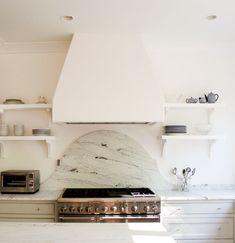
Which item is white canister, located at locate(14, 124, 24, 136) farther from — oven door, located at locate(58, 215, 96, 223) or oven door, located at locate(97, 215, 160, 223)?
oven door, located at locate(97, 215, 160, 223)

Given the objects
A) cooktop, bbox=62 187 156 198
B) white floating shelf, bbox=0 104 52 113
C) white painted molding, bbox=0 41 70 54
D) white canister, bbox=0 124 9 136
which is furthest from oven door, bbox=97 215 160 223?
white painted molding, bbox=0 41 70 54

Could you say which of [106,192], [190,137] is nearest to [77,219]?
[106,192]

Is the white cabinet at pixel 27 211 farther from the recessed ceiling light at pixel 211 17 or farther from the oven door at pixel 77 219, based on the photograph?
the recessed ceiling light at pixel 211 17

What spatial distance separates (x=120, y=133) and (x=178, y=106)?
786 millimetres

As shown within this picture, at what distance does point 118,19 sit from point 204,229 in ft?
7.81

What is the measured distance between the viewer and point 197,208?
329 centimetres

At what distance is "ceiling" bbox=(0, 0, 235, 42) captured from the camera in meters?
2.62

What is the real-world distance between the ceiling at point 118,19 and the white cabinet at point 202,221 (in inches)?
73.7

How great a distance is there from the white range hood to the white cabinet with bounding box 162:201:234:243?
1.00m

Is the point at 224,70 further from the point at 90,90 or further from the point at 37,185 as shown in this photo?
the point at 37,185

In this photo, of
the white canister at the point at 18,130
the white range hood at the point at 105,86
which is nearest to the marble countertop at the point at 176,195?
the white canister at the point at 18,130

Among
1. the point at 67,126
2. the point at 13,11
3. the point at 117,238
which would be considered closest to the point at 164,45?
the point at 67,126

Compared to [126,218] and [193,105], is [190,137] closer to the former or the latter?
[193,105]

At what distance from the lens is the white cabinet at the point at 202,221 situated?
3.28 metres
